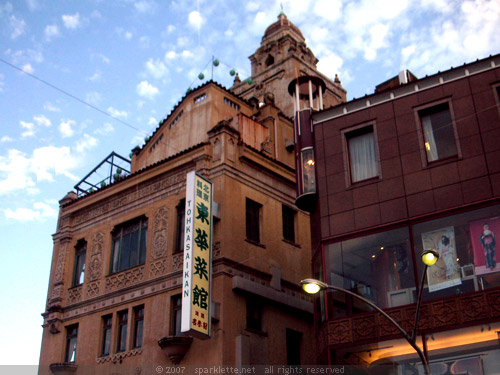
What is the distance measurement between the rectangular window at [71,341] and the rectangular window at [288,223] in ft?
33.6

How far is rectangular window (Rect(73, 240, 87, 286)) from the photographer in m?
30.8

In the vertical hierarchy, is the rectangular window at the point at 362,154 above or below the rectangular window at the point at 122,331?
above

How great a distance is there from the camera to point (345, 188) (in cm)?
2158

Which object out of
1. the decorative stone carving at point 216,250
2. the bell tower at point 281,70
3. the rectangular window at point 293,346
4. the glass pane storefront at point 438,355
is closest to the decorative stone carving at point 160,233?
the decorative stone carving at point 216,250

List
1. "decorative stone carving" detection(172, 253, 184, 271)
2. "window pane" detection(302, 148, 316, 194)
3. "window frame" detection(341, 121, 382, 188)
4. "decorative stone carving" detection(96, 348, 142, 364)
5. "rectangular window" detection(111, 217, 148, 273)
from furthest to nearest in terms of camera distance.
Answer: "rectangular window" detection(111, 217, 148, 273) < "decorative stone carving" detection(172, 253, 184, 271) < "decorative stone carving" detection(96, 348, 142, 364) < "window pane" detection(302, 148, 316, 194) < "window frame" detection(341, 121, 382, 188)

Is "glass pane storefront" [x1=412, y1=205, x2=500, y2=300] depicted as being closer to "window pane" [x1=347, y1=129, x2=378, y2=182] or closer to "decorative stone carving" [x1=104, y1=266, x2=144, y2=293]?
"window pane" [x1=347, y1=129, x2=378, y2=182]

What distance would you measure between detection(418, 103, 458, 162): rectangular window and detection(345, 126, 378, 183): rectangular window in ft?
5.70

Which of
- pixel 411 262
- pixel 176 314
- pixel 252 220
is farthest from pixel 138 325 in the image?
pixel 411 262

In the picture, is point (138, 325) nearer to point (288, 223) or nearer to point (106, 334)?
point (106, 334)

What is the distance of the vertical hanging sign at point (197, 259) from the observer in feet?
73.7

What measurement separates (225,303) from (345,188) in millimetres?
6466

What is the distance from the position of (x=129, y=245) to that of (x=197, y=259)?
6.44 metres

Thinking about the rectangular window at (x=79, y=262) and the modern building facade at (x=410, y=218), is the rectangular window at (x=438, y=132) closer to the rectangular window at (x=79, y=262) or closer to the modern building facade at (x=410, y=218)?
the modern building facade at (x=410, y=218)

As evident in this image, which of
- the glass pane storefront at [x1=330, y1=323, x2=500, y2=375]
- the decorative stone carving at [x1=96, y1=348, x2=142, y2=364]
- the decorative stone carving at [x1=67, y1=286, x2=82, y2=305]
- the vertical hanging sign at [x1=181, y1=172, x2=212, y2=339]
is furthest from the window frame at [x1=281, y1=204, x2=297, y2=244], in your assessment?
the glass pane storefront at [x1=330, y1=323, x2=500, y2=375]
